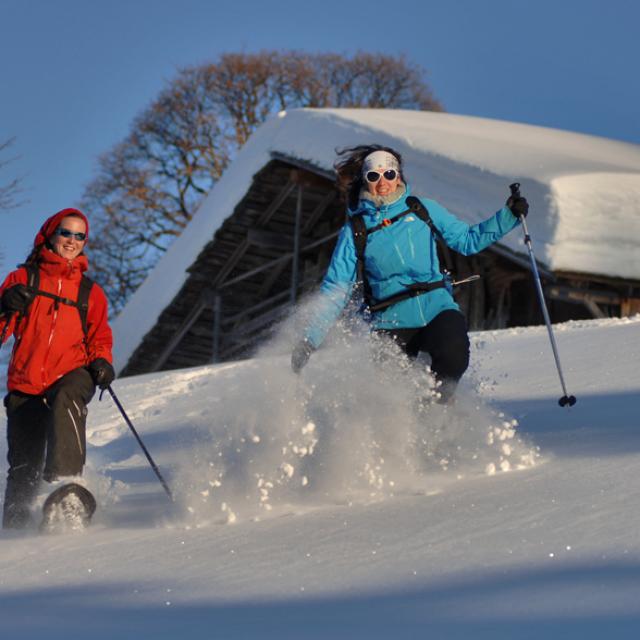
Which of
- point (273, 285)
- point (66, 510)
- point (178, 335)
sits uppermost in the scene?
point (273, 285)

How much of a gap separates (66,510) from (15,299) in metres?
0.92

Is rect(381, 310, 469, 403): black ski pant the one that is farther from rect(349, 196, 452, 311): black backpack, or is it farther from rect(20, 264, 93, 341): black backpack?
rect(20, 264, 93, 341): black backpack

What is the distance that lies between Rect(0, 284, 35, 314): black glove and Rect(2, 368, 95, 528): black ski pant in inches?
14.4

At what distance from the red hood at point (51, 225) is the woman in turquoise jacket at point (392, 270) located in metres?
1.12

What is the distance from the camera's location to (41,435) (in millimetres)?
5633

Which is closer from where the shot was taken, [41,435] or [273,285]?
[41,435]

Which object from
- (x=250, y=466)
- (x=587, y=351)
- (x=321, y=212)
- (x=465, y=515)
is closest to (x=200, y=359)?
(x=321, y=212)

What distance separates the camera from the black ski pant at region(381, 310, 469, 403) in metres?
5.38

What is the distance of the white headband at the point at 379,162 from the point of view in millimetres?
5715

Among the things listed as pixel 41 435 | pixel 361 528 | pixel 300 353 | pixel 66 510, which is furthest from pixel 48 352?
pixel 361 528

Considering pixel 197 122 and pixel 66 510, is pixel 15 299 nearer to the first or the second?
pixel 66 510

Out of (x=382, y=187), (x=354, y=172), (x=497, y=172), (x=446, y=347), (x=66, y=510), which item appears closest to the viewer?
(x=66, y=510)

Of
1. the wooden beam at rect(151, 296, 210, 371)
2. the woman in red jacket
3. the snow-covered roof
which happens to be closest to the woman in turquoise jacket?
the woman in red jacket

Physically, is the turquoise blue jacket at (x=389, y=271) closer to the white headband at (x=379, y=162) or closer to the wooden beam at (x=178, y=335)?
the white headband at (x=379, y=162)
